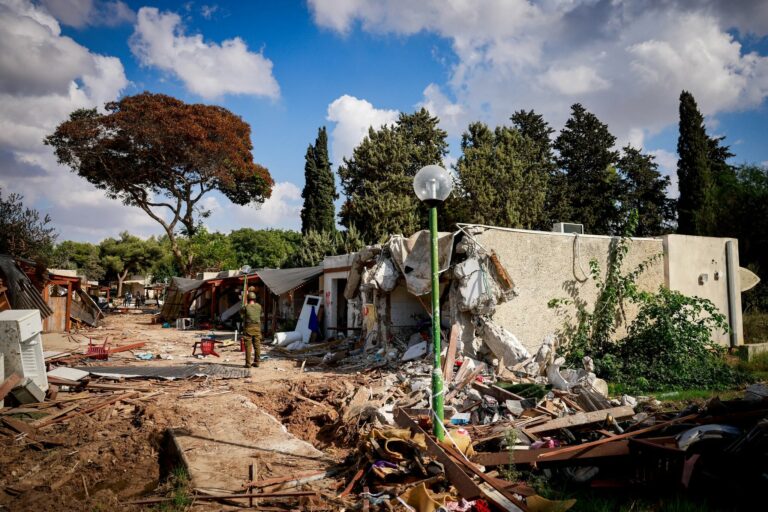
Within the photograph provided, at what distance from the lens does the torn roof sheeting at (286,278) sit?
17.7 meters

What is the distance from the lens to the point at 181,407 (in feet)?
26.6

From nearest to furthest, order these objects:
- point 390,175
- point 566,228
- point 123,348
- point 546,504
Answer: point 546,504
point 566,228
point 123,348
point 390,175

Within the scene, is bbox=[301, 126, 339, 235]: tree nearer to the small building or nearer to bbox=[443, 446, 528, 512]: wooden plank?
the small building

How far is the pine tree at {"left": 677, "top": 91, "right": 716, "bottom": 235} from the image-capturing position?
25.8 metres

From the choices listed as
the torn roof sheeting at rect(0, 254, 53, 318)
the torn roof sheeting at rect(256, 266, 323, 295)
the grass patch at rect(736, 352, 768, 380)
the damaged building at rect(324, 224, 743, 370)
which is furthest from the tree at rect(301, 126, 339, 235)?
the grass patch at rect(736, 352, 768, 380)

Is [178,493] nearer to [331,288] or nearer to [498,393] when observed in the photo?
[498,393]

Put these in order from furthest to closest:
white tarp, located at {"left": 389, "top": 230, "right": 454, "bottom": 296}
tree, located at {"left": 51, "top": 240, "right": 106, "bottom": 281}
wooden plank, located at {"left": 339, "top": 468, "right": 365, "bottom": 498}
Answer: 1. tree, located at {"left": 51, "top": 240, "right": 106, "bottom": 281}
2. white tarp, located at {"left": 389, "top": 230, "right": 454, "bottom": 296}
3. wooden plank, located at {"left": 339, "top": 468, "right": 365, "bottom": 498}

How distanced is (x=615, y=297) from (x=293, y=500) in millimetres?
10681

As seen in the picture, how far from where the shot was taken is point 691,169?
26.3m

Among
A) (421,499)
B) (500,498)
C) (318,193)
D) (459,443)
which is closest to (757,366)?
(459,443)

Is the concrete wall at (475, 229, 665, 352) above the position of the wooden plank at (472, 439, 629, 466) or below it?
above

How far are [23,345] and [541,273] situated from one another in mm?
11106

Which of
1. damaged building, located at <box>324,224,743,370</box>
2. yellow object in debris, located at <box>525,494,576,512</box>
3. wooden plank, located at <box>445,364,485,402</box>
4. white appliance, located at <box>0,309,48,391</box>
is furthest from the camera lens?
damaged building, located at <box>324,224,743,370</box>

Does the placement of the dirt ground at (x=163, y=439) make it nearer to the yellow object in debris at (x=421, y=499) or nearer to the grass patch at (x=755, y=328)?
the yellow object in debris at (x=421, y=499)
